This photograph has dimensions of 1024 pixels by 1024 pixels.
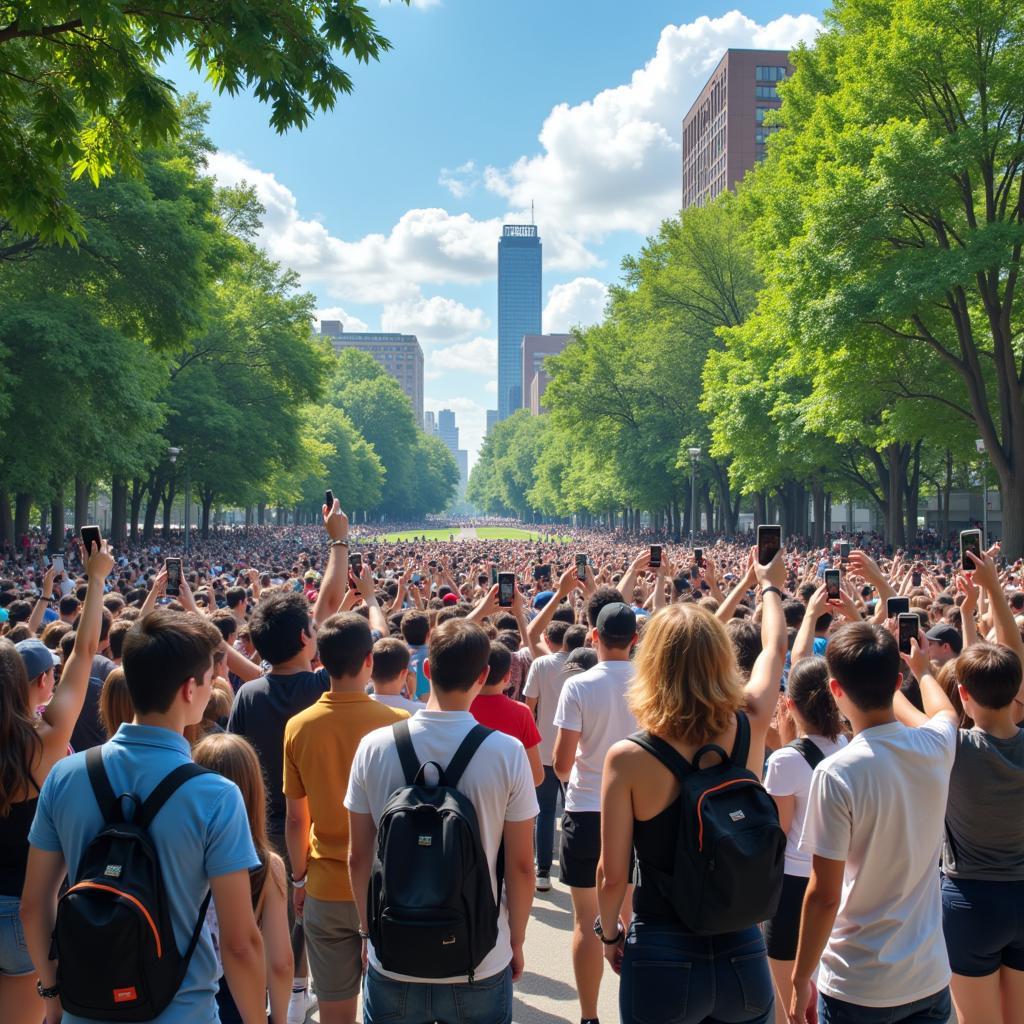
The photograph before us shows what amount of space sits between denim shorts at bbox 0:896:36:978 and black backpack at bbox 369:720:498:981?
1.39 meters

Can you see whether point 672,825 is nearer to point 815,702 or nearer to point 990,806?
point 815,702

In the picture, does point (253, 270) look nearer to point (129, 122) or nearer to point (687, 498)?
point (687, 498)

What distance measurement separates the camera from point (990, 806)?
12.9 ft

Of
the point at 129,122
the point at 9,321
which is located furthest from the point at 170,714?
the point at 9,321

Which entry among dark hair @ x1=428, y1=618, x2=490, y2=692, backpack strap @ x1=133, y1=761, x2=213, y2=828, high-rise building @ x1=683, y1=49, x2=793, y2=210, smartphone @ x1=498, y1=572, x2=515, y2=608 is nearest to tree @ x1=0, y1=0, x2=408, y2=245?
smartphone @ x1=498, y1=572, x2=515, y2=608

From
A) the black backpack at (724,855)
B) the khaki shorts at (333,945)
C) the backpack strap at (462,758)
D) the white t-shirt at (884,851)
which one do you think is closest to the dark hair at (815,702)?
the white t-shirt at (884,851)

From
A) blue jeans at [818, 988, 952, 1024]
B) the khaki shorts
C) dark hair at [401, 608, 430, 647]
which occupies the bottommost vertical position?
the khaki shorts

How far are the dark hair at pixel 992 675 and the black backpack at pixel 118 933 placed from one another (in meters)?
3.00

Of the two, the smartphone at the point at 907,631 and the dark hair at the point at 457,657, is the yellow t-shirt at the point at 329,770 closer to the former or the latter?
the dark hair at the point at 457,657

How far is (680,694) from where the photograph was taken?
A: 3.13 metres

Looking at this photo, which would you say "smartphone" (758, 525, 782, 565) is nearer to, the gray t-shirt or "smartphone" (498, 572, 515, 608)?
the gray t-shirt

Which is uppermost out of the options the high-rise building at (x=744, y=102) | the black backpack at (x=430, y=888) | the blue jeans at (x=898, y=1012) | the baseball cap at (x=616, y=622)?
the high-rise building at (x=744, y=102)

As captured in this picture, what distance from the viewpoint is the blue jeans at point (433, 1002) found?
3236 millimetres

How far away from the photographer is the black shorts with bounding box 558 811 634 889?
5.16 m
